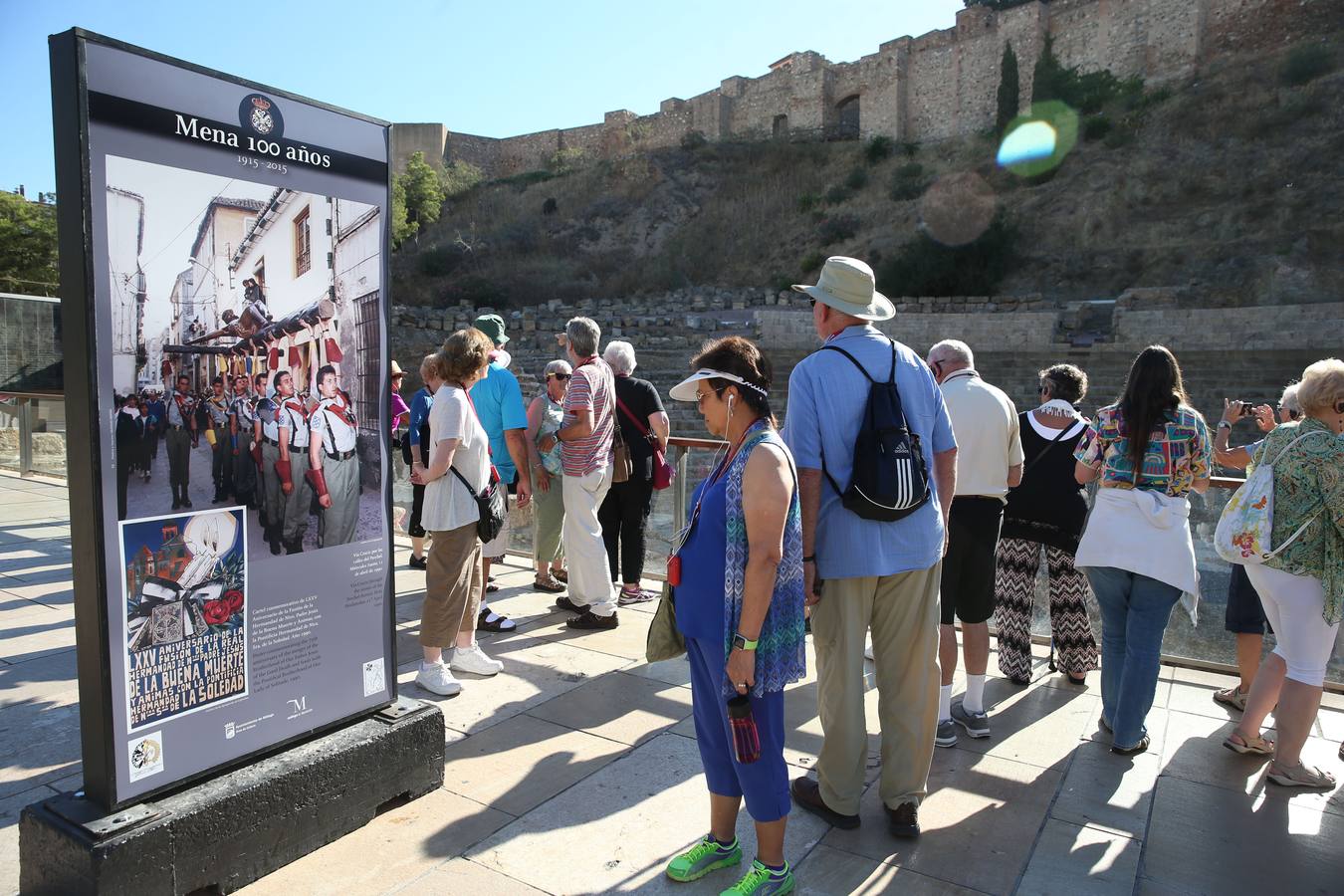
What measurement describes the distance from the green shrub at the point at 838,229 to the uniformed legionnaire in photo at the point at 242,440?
44.5m

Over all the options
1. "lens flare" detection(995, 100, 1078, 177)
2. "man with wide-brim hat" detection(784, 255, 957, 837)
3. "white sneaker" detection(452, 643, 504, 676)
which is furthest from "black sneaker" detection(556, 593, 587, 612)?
"lens flare" detection(995, 100, 1078, 177)

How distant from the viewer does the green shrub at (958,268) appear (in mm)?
36438

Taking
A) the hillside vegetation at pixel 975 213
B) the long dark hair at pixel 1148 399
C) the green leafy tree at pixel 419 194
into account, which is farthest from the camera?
the green leafy tree at pixel 419 194

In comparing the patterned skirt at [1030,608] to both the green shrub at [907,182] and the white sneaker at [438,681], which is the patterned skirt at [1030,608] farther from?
the green shrub at [907,182]

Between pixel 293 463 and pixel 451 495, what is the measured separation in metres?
1.34

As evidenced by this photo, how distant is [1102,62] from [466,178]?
4255cm

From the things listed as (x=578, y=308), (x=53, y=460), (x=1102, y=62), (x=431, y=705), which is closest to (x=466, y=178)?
(x=578, y=308)

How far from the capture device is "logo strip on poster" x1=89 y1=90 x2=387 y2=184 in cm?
237

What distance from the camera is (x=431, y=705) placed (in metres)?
3.47

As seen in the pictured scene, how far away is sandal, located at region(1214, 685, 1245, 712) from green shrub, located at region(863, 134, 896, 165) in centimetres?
5048

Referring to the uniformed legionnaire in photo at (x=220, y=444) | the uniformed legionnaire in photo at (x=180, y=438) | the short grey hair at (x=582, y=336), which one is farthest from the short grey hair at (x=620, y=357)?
the uniformed legionnaire in photo at (x=180, y=438)

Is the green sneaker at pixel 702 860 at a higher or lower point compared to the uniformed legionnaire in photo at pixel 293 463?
lower

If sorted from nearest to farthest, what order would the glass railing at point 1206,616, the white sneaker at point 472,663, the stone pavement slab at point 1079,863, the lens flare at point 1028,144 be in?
the stone pavement slab at point 1079,863 → the white sneaker at point 472,663 → the glass railing at point 1206,616 → the lens flare at point 1028,144

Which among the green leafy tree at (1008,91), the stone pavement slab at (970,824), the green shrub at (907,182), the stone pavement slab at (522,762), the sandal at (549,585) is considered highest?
the green leafy tree at (1008,91)
